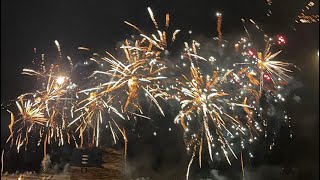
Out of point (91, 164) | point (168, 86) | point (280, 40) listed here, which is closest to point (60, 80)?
point (168, 86)

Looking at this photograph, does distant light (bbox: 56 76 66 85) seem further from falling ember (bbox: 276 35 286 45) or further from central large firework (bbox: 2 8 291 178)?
falling ember (bbox: 276 35 286 45)

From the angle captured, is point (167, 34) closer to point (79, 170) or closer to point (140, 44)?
point (140, 44)

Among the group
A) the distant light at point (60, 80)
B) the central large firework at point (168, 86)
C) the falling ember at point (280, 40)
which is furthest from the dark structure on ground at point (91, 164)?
the falling ember at point (280, 40)

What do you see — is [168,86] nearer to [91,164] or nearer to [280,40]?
[280,40]

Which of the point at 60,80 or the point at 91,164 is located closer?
the point at 91,164

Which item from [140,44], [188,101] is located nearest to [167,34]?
[140,44]

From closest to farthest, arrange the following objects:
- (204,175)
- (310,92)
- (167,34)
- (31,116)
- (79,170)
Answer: (79,170) < (310,92) < (167,34) < (31,116) < (204,175)

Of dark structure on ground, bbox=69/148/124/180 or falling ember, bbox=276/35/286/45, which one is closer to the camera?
dark structure on ground, bbox=69/148/124/180

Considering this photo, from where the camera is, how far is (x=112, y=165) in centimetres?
1309

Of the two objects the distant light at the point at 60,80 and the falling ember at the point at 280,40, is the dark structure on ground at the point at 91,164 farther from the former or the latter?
the falling ember at the point at 280,40

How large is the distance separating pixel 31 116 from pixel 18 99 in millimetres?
1630

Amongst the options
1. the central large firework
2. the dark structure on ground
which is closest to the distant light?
the central large firework

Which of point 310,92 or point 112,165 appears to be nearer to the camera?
point 112,165

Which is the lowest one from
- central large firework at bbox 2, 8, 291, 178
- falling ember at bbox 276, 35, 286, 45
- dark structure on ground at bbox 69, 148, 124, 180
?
dark structure on ground at bbox 69, 148, 124, 180
